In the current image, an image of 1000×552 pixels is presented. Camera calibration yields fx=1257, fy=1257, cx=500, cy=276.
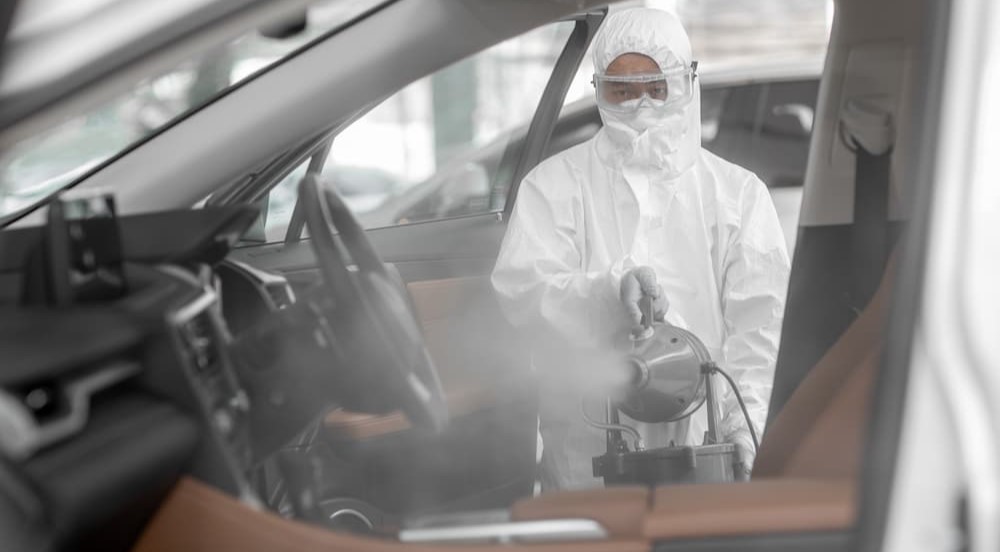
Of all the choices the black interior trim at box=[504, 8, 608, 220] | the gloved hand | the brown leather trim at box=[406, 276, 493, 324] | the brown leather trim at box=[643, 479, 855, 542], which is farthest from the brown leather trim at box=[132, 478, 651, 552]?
the black interior trim at box=[504, 8, 608, 220]

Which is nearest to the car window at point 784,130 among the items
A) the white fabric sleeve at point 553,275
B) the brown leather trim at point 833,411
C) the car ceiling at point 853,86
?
the white fabric sleeve at point 553,275

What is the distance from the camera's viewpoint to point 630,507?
1.32 meters

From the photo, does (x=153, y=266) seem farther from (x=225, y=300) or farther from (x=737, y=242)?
(x=737, y=242)

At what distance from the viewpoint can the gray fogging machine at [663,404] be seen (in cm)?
209

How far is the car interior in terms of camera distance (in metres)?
1.18

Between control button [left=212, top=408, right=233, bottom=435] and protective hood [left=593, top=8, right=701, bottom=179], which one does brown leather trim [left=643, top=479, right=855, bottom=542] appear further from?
protective hood [left=593, top=8, right=701, bottom=179]

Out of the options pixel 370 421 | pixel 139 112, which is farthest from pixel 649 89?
pixel 139 112

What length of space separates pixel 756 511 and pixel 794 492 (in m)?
0.06

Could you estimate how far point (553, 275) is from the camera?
8.61 feet

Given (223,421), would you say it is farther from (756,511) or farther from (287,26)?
(756,511)

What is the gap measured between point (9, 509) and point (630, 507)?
611 millimetres

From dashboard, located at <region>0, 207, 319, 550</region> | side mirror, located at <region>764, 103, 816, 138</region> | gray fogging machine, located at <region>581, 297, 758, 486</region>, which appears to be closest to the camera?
dashboard, located at <region>0, 207, 319, 550</region>

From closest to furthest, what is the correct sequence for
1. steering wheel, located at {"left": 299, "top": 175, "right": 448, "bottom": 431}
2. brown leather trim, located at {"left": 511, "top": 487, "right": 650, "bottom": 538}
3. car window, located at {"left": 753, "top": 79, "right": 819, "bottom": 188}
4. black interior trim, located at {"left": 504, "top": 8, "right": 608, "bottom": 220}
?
brown leather trim, located at {"left": 511, "top": 487, "right": 650, "bottom": 538}
steering wheel, located at {"left": 299, "top": 175, "right": 448, "bottom": 431}
black interior trim, located at {"left": 504, "top": 8, "right": 608, "bottom": 220}
car window, located at {"left": 753, "top": 79, "right": 819, "bottom": 188}

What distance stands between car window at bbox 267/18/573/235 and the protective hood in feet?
0.41
